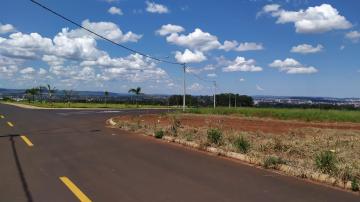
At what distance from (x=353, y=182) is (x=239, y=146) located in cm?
479

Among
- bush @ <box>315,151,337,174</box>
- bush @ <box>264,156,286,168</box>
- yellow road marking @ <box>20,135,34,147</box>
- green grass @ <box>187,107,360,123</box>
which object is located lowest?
green grass @ <box>187,107,360,123</box>

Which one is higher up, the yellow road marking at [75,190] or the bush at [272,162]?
the bush at [272,162]

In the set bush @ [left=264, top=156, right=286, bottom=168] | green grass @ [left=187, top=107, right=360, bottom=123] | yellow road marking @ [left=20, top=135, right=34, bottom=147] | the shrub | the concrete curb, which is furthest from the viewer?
green grass @ [left=187, top=107, right=360, bottom=123]

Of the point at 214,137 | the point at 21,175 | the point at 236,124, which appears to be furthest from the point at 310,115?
the point at 21,175

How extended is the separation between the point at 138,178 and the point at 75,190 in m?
1.62

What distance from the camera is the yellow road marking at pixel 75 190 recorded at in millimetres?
7545

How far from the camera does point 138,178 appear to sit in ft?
30.8

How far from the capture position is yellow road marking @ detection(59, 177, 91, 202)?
7545 mm

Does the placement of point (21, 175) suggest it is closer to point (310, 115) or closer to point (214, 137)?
point (214, 137)

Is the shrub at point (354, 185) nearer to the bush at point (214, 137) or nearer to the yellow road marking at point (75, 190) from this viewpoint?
the yellow road marking at point (75, 190)

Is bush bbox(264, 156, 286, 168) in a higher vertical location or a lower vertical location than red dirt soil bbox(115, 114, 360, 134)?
higher

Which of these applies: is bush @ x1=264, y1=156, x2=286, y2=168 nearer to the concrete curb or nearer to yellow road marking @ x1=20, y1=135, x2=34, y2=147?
the concrete curb

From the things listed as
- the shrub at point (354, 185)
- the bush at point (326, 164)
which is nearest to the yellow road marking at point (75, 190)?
the shrub at point (354, 185)

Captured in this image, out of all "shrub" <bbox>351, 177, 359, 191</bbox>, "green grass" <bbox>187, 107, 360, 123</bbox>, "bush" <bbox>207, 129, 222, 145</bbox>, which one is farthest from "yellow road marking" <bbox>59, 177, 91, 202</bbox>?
"green grass" <bbox>187, 107, 360, 123</bbox>
